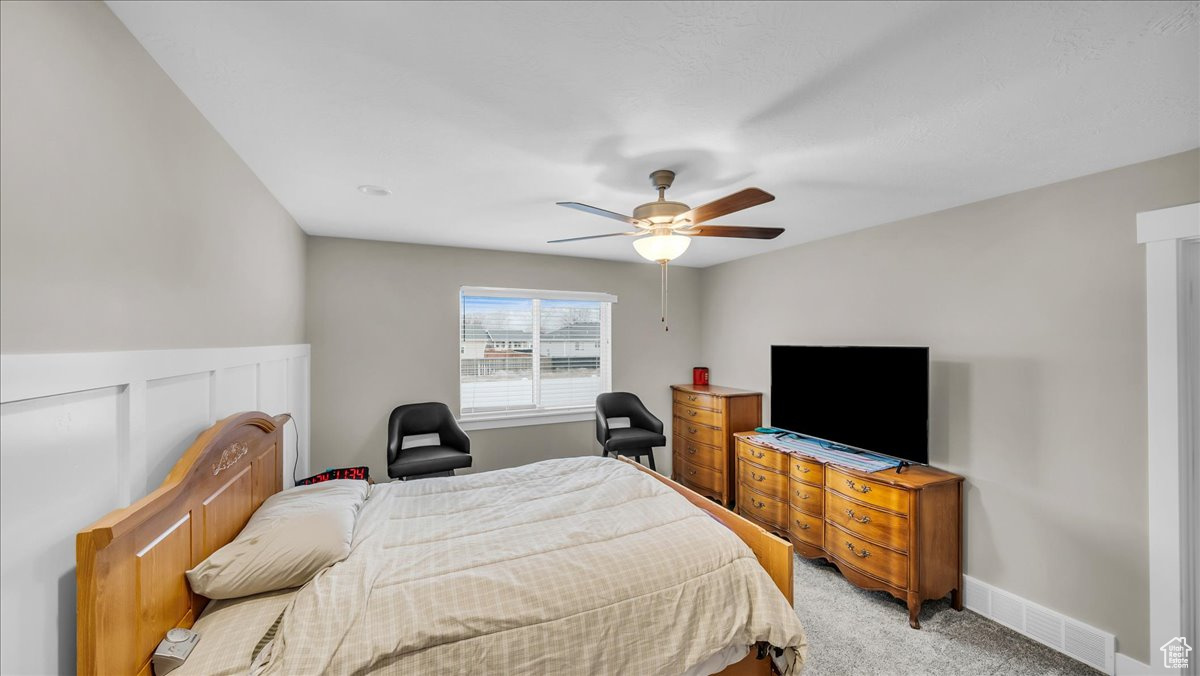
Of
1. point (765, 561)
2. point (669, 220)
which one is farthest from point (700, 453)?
point (669, 220)

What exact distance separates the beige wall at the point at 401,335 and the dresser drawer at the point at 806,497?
2.00 m

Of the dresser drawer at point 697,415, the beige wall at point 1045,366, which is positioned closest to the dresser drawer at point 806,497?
the beige wall at point 1045,366

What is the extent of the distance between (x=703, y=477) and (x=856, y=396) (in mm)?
1804

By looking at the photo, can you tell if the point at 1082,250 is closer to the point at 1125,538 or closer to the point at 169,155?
the point at 1125,538

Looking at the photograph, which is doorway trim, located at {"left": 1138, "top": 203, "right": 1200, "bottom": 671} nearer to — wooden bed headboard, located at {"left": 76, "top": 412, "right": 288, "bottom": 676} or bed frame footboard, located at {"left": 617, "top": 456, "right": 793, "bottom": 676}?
bed frame footboard, located at {"left": 617, "top": 456, "right": 793, "bottom": 676}

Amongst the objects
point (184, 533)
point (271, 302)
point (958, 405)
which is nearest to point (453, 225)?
point (271, 302)

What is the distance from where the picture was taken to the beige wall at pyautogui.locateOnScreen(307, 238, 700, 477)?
3748 millimetres

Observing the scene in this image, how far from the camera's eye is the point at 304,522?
1.80m

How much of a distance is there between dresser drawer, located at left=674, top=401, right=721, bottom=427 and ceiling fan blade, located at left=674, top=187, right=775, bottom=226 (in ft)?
8.29

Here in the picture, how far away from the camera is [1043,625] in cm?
240

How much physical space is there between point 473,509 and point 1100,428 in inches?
127

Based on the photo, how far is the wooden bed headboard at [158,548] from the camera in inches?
40.7

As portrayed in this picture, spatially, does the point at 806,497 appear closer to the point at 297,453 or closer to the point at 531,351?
the point at 531,351

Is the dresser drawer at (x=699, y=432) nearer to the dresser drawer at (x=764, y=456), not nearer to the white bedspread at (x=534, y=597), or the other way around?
the dresser drawer at (x=764, y=456)
